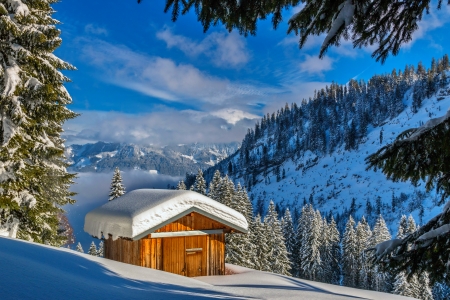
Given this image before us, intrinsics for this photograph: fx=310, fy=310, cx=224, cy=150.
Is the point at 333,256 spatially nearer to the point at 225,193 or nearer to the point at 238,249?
the point at 238,249

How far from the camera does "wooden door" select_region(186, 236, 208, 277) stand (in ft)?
40.1

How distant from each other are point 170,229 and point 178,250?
0.95 meters

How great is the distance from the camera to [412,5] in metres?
3.94

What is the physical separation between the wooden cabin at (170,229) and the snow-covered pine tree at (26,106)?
2.68 meters

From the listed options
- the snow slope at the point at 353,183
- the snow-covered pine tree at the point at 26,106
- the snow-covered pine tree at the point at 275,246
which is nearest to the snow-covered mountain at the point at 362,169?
the snow slope at the point at 353,183

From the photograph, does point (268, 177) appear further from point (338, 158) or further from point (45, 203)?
point (45, 203)

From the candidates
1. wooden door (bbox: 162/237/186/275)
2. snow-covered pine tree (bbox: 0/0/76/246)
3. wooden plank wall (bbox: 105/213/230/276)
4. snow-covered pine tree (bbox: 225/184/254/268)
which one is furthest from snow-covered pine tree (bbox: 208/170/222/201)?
snow-covered pine tree (bbox: 0/0/76/246)

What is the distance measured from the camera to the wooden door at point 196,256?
12.2 metres

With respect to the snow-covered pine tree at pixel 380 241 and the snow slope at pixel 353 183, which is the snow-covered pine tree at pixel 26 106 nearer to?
the snow-covered pine tree at pixel 380 241

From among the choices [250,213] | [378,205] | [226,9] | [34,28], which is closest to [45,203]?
[34,28]

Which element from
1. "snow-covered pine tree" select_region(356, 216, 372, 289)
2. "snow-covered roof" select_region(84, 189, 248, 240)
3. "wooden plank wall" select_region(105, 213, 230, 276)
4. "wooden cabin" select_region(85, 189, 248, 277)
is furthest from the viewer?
"snow-covered pine tree" select_region(356, 216, 372, 289)

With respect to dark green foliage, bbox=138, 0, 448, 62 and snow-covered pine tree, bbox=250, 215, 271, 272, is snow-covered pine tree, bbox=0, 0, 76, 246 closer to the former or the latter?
dark green foliage, bbox=138, 0, 448, 62

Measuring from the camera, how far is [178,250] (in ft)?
39.7

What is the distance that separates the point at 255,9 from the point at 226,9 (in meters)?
0.40
